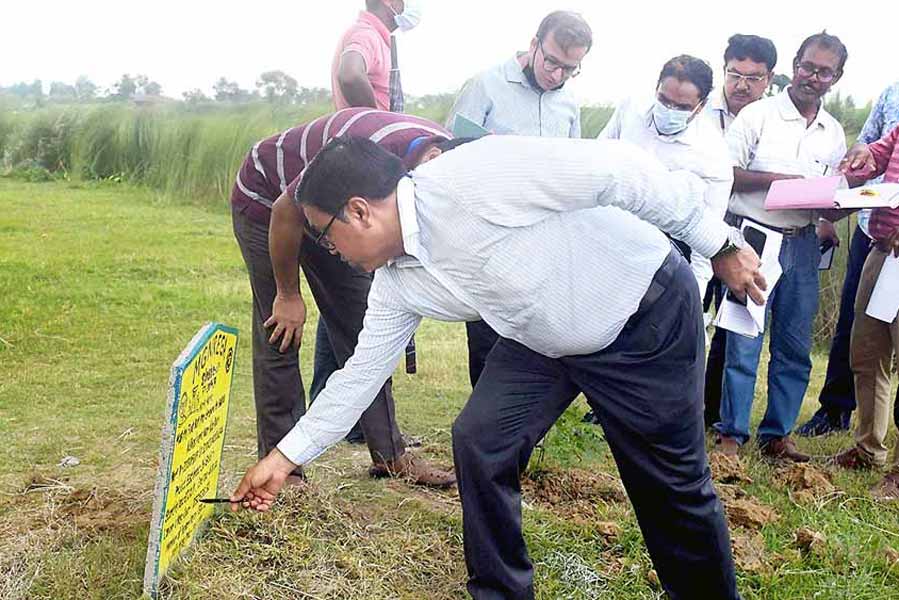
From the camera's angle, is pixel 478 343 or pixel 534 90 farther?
pixel 534 90

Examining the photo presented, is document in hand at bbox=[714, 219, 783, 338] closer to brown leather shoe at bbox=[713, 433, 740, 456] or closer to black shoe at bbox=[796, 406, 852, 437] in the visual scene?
brown leather shoe at bbox=[713, 433, 740, 456]

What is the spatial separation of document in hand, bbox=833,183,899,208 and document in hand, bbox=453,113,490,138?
4.91 feet

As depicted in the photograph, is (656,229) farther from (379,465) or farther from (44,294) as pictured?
(44,294)

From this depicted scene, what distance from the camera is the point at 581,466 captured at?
14.7 feet

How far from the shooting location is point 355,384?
9.32 ft

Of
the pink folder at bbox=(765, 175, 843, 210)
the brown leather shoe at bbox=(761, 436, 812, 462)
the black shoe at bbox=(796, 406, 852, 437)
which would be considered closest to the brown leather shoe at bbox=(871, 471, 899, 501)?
the brown leather shoe at bbox=(761, 436, 812, 462)

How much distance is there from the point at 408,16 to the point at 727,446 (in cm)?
249

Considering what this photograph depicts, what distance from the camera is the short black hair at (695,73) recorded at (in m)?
4.19

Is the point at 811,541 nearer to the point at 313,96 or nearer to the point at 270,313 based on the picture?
the point at 270,313

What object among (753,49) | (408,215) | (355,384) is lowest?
(355,384)

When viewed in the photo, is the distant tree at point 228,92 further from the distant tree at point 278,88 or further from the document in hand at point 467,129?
the document in hand at point 467,129

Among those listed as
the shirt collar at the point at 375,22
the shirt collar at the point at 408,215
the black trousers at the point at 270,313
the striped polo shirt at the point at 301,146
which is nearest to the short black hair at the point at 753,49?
the shirt collar at the point at 375,22

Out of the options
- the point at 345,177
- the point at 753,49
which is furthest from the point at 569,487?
the point at 753,49

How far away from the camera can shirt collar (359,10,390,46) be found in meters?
4.64
